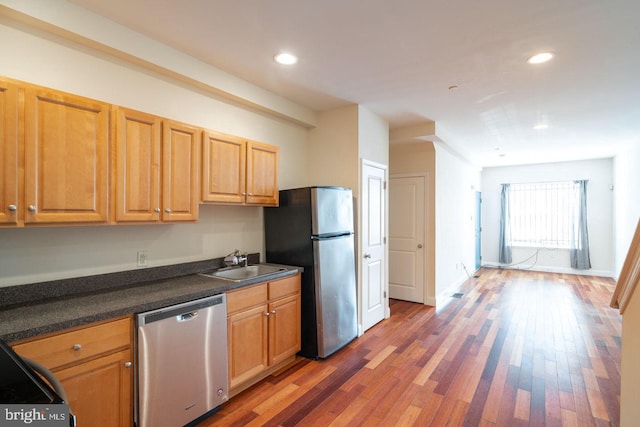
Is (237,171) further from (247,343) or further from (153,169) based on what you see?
(247,343)

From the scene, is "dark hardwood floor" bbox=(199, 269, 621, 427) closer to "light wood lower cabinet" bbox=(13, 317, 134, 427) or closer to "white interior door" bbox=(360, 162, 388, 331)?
"white interior door" bbox=(360, 162, 388, 331)

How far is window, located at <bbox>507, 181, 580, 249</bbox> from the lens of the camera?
713 cm

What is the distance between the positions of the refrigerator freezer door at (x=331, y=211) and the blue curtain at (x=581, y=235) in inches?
254

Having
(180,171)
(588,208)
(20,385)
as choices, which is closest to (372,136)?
(180,171)

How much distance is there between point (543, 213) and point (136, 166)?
27.5 ft

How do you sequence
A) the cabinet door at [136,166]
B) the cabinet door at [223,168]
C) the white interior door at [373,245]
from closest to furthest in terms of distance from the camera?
the cabinet door at [136,166]
the cabinet door at [223,168]
the white interior door at [373,245]

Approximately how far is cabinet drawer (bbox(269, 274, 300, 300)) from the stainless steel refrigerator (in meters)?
0.12

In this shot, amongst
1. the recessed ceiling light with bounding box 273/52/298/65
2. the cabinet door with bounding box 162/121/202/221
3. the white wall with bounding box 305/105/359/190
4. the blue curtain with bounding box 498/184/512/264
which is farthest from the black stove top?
the blue curtain with bounding box 498/184/512/264

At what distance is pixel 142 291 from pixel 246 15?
191 cm

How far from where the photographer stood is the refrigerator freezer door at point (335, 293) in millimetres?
3010

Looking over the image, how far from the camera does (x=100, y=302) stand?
1835 millimetres

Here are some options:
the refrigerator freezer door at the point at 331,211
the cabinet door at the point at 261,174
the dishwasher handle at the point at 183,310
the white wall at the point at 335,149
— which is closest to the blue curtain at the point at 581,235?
the white wall at the point at 335,149

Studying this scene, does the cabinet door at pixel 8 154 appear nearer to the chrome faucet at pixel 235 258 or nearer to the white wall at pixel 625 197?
the chrome faucet at pixel 235 258

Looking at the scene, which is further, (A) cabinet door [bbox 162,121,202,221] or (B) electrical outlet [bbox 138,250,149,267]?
(B) electrical outlet [bbox 138,250,149,267]
